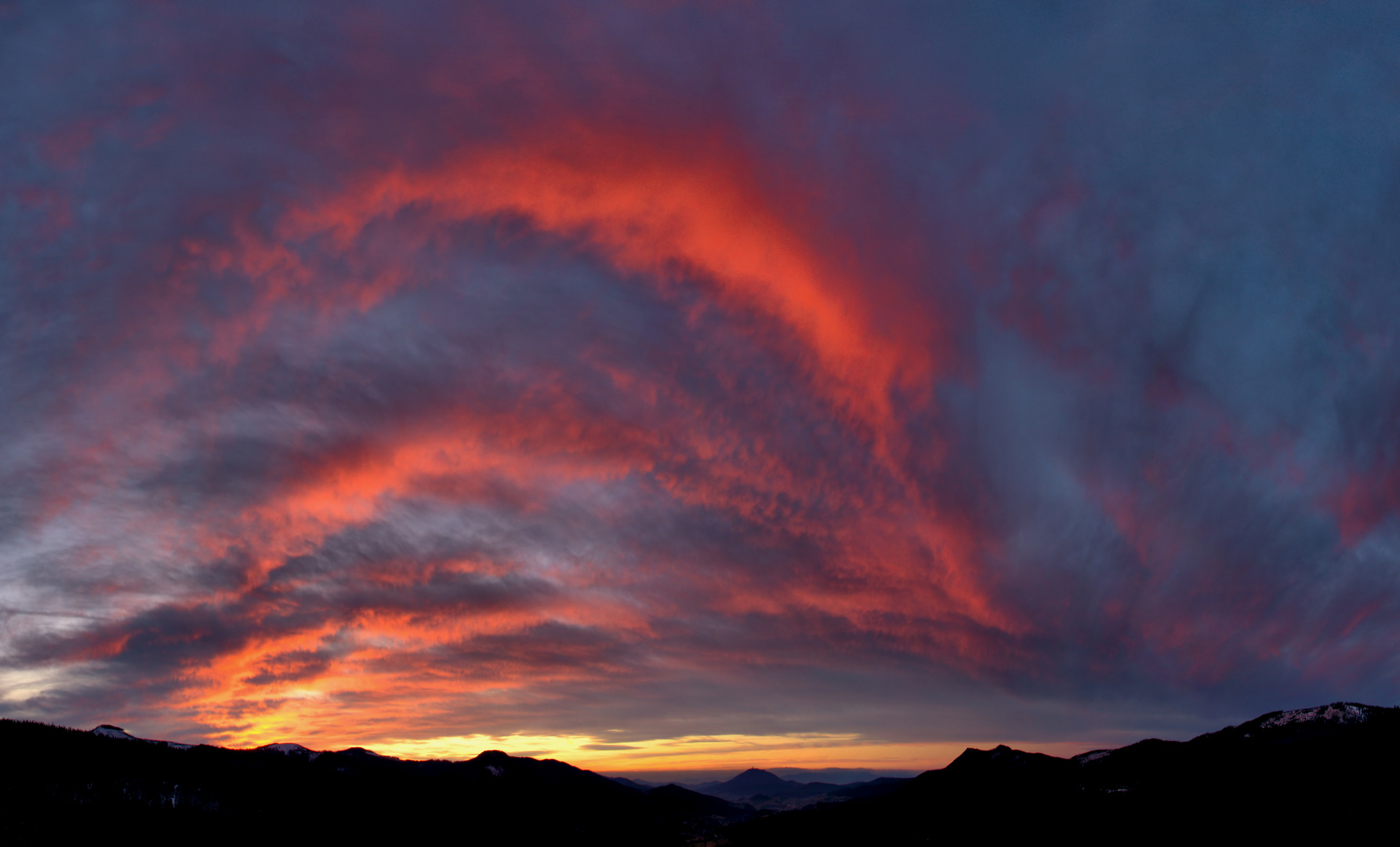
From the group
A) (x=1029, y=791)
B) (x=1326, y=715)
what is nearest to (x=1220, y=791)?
(x=1326, y=715)

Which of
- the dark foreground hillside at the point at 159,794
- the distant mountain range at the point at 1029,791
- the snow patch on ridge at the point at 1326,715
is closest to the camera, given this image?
the dark foreground hillside at the point at 159,794

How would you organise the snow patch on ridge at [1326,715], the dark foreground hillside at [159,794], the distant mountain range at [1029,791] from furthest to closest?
the snow patch on ridge at [1326,715] → the distant mountain range at [1029,791] → the dark foreground hillside at [159,794]

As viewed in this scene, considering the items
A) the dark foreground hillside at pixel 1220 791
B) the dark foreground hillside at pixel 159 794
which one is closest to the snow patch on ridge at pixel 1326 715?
the dark foreground hillside at pixel 1220 791

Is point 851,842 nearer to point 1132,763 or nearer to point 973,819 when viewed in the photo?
point 973,819

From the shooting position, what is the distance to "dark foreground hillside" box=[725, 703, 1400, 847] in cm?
11175

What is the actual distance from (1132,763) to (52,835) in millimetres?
226635

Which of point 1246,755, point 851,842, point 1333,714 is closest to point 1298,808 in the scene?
point 1246,755

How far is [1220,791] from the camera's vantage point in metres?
132

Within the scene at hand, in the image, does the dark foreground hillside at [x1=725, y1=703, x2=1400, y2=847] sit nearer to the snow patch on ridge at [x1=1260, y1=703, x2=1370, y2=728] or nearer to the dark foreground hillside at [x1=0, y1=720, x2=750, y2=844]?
the snow patch on ridge at [x1=1260, y1=703, x2=1370, y2=728]

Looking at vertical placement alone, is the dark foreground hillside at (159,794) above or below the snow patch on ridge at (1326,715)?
below

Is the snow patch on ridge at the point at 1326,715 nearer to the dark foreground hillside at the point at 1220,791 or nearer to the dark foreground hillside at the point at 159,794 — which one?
the dark foreground hillside at the point at 1220,791

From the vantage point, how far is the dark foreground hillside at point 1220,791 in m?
112

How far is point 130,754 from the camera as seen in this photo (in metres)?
144

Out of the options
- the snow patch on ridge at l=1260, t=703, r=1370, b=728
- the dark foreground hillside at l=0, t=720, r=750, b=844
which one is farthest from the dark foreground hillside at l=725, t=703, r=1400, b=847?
the dark foreground hillside at l=0, t=720, r=750, b=844
